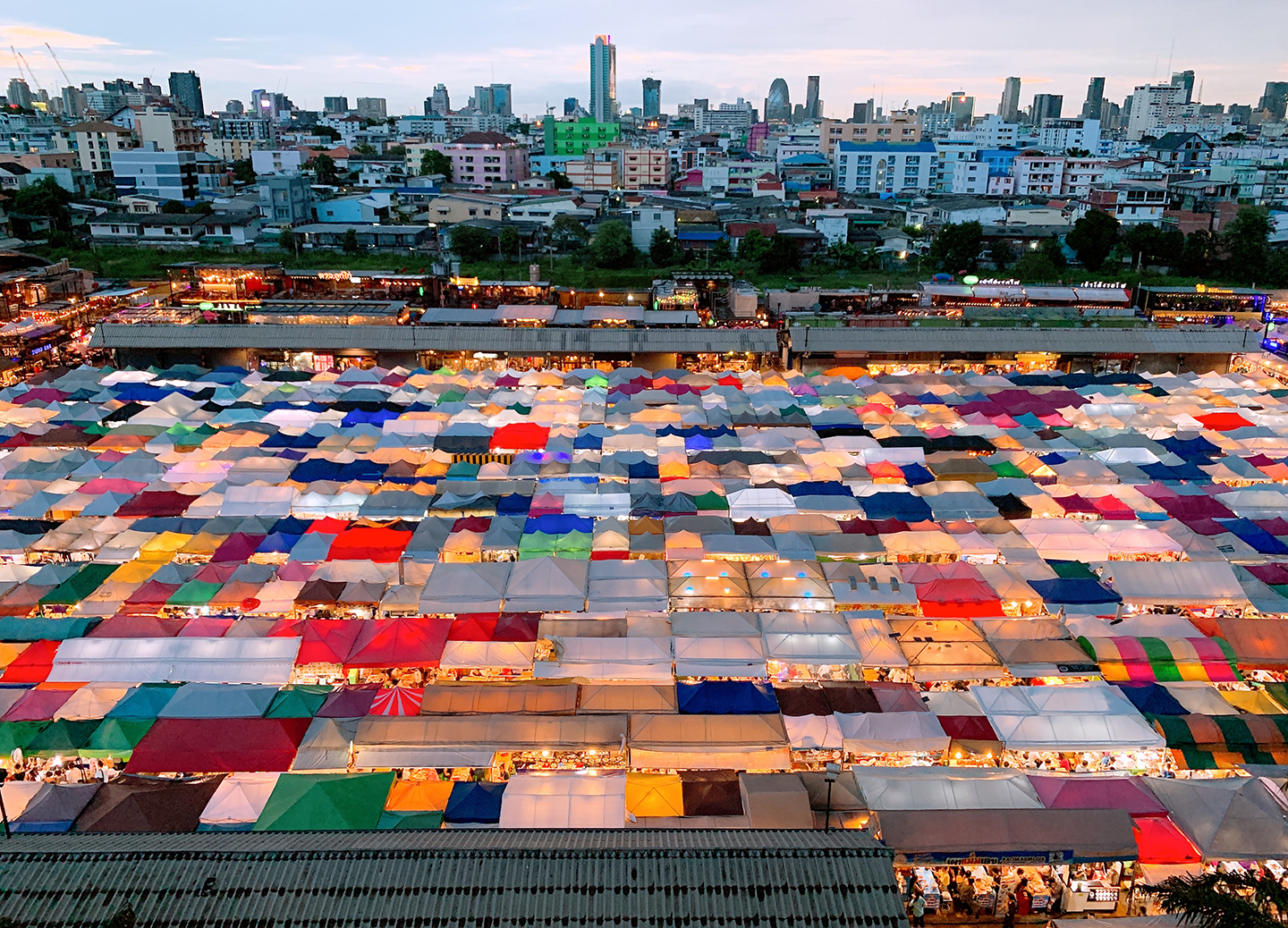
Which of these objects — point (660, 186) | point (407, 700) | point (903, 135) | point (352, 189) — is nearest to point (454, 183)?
point (352, 189)

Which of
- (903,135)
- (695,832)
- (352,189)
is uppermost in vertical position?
(903,135)

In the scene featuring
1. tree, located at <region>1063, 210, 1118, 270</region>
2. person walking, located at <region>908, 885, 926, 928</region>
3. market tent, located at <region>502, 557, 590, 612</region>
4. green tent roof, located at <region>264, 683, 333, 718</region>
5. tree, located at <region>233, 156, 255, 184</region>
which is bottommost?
person walking, located at <region>908, 885, 926, 928</region>

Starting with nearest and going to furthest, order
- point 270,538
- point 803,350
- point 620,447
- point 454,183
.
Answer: point 270,538 < point 620,447 < point 803,350 < point 454,183

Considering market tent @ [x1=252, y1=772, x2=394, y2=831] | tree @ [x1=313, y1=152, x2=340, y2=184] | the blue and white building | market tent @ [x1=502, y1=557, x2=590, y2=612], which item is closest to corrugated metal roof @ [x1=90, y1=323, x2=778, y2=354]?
market tent @ [x1=502, y1=557, x2=590, y2=612]

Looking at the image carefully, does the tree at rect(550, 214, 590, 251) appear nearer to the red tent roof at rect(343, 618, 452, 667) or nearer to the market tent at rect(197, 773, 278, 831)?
the red tent roof at rect(343, 618, 452, 667)

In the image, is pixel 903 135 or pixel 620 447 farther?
pixel 903 135

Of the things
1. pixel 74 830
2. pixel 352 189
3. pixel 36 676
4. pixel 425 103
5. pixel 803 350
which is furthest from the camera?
pixel 425 103

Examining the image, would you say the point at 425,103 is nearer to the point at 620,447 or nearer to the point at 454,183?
the point at 454,183

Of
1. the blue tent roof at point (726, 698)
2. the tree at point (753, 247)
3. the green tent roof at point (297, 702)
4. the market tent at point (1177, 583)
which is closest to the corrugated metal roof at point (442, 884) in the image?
the green tent roof at point (297, 702)
